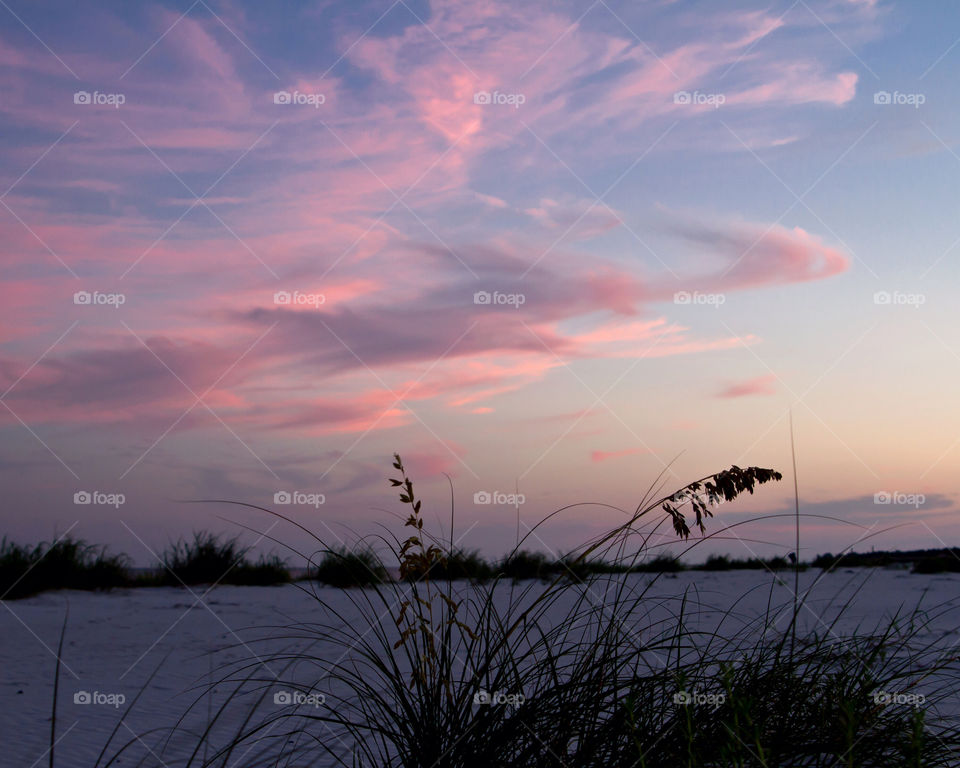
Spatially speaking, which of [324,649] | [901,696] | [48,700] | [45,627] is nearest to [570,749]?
[901,696]

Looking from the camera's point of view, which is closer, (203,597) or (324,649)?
(324,649)

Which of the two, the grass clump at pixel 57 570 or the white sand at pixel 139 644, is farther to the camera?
the grass clump at pixel 57 570

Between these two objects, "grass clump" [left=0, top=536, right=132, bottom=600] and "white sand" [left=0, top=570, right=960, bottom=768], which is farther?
"grass clump" [left=0, top=536, right=132, bottom=600]

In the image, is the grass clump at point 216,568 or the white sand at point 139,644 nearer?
the white sand at point 139,644

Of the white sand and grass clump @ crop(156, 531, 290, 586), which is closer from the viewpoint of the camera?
the white sand

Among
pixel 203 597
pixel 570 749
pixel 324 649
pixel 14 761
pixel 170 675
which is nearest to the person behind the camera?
pixel 570 749

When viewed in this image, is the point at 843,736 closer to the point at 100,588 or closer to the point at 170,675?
the point at 170,675

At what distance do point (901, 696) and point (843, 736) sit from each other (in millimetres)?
604

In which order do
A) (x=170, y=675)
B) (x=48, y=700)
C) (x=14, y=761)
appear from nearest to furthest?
1. (x=14, y=761)
2. (x=48, y=700)
3. (x=170, y=675)

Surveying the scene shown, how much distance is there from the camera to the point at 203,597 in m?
10.9

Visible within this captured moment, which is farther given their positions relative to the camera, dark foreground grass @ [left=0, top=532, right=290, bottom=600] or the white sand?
dark foreground grass @ [left=0, top=532, right=290, bottom=600]

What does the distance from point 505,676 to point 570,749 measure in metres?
0.64

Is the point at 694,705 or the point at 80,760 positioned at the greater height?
the point at 694,705

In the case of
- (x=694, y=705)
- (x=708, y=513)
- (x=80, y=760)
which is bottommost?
(x=80, y=760)
